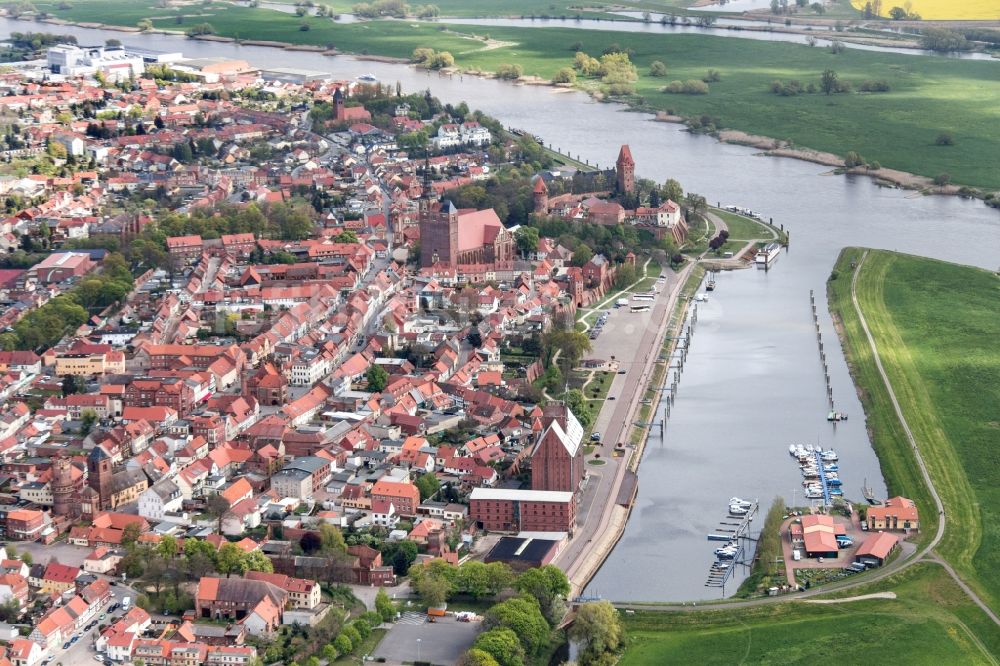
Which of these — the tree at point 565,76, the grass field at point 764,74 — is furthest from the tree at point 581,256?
the tree at point 565,76

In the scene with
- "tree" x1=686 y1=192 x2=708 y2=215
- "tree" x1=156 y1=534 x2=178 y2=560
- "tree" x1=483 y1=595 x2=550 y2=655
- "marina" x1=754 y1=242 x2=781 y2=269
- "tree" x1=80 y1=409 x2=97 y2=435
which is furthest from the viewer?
"tree" x1=686 y1=192 x2=708 y2=215

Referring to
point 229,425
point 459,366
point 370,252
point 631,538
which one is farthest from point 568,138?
point 631,538

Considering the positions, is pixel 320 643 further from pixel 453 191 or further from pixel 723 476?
pixel 453 191

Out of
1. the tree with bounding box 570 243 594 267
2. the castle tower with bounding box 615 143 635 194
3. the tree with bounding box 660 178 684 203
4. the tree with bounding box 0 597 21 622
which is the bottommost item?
the tree with bounding box 0 597 21 622

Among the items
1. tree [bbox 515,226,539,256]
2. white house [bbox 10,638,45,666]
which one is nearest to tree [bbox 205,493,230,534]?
white house [bbox 10,638,45,666]

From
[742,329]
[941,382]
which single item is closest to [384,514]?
[941,382]

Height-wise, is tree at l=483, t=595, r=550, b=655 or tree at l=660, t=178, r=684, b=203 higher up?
tree at l=660, t=178, r=684, b=203

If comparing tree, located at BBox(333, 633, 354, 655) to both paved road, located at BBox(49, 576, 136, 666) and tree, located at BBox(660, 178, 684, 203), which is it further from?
tree, located at BBox(660, 178, 684, 203)
